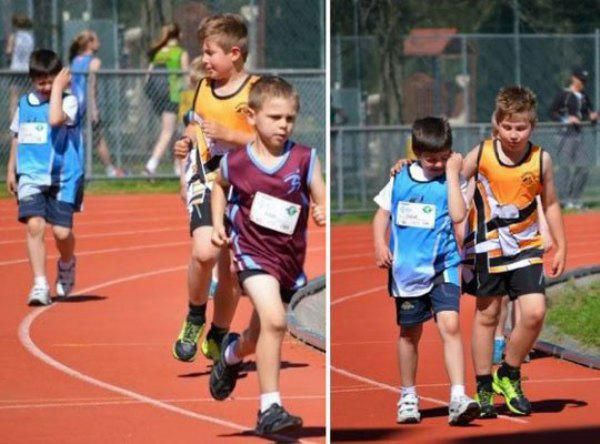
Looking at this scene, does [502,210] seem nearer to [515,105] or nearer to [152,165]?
[515,105]

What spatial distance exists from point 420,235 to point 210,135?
4.82ft

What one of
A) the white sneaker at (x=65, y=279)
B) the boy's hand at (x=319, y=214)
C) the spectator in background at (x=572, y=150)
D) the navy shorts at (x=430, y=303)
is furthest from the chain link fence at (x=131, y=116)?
the boy's hand at (x=319, y=214)

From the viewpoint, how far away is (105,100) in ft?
68.7

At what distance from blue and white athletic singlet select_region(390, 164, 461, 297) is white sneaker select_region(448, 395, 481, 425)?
1.51 ft

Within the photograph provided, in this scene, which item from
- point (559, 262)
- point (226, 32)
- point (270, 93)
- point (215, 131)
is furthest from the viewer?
point (226, 32)

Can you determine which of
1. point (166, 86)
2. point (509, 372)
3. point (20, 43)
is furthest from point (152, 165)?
point (509, 372)

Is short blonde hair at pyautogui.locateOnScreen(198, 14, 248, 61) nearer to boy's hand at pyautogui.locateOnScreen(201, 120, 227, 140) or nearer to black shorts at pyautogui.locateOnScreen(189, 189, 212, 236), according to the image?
boy's hand at pyautogui.locateOnScreen(201, 120, 227, 140)

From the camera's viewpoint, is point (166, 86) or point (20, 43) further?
Result: point (20, 43)

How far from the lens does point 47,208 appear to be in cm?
1174

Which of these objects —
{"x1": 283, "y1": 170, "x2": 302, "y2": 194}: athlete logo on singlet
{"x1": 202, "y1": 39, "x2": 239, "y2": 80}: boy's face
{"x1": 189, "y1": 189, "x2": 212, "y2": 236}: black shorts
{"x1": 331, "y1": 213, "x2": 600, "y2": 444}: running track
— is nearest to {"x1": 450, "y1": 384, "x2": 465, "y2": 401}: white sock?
{"x1": 331, "y1": 213, "x2": 600, "y2": 444}: running track

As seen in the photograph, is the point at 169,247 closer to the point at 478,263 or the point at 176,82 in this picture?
the point at 176,82

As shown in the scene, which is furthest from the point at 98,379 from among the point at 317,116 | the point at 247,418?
the point at 317,116

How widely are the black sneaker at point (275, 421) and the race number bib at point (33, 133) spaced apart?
571cm

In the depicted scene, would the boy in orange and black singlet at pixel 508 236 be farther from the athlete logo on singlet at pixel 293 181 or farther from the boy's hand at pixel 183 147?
the boy's hand at pixel 183 147
